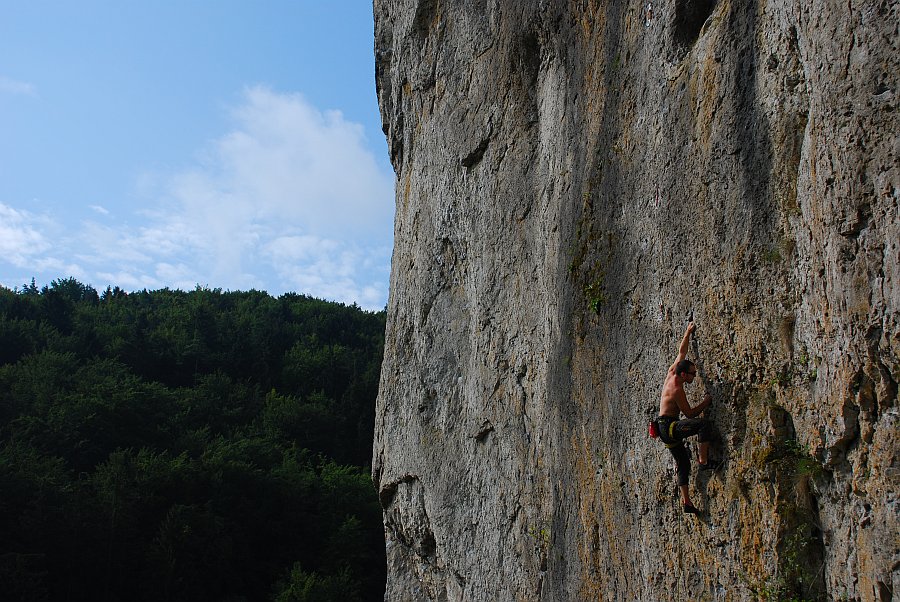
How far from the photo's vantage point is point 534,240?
7.08 m

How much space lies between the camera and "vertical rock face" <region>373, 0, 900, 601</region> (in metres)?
3.62

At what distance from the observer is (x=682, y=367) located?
4.64 meters

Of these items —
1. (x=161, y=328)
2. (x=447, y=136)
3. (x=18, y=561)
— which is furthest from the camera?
(x=161, y=328)

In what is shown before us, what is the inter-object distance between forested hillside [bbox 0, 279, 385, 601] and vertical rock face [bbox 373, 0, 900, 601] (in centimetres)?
1646

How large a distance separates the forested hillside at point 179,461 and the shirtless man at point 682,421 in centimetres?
1943

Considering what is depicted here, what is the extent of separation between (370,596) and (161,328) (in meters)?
21.4

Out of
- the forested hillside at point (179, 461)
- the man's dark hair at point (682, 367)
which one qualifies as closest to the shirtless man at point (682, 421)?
the man's dark hair at point (682, 367)

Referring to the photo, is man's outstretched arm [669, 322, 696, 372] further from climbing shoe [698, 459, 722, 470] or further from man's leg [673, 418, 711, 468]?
climbing shoe [698, 459, 722, 470]

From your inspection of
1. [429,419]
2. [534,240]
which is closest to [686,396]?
[534,240]

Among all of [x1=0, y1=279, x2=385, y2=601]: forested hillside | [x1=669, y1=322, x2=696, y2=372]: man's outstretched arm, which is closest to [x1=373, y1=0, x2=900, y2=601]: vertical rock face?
[x1=669, y1=322, x2=696, y2=372]: man's outstretched arm

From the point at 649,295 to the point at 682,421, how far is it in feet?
3.18

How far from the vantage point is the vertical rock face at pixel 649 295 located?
3.62m

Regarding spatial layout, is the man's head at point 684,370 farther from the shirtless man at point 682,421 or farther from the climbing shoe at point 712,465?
the climbing shoe at point 712,465

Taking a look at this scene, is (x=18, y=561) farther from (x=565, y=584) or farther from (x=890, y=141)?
(x=890, y=141)
